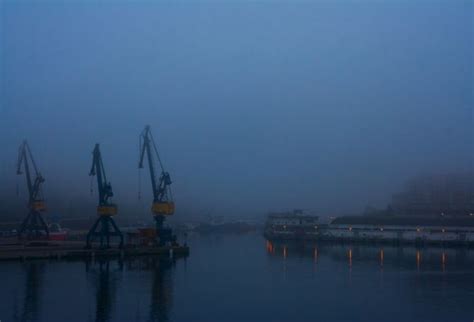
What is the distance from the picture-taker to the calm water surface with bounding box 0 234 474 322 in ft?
35.7

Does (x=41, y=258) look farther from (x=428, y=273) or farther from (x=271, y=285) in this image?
(x=428, y=273)

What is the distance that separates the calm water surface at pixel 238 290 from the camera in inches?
428

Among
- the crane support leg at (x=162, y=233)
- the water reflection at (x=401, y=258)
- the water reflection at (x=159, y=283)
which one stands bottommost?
the water reflection at (x=401, y=258)

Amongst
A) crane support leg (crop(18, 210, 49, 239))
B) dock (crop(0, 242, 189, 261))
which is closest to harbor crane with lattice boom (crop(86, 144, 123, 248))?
dock (crop(0, 242, 189, 261))

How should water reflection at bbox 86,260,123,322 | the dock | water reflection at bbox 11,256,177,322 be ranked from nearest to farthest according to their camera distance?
water reflection at bbox 11,256,177,322
water reflection at bbox 86,260,123,322
the dock

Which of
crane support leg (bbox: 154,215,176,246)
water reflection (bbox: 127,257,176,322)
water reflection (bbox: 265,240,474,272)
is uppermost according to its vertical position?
crane support leg (bbox: 154,215,176,246)

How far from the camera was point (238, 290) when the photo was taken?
13.8 meters

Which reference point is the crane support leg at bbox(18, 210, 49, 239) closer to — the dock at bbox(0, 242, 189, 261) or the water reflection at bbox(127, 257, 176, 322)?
the dock at bbox(0, 242, 189, 261)

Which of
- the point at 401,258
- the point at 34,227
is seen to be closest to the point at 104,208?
the point at 34,227

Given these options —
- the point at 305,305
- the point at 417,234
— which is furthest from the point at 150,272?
the point at 417,234

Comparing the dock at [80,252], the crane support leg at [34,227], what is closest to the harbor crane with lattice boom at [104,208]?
the dock at [80,252]

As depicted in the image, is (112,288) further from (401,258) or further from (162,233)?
(401,258)

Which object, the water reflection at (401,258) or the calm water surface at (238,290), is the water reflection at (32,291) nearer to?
the calm water surface at (238,290)

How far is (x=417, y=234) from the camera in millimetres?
32281
